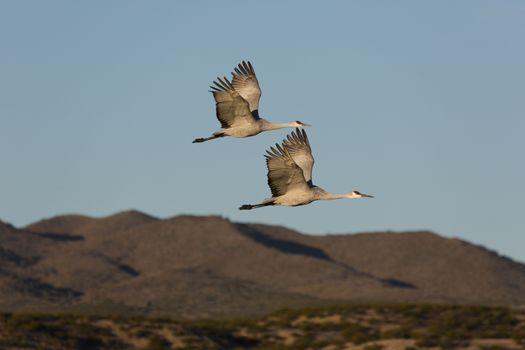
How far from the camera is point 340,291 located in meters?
175

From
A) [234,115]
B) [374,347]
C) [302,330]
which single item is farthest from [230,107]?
[302,330]

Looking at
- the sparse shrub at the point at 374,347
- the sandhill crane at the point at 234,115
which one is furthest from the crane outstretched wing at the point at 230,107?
the sparse shrub at the point at 374,347

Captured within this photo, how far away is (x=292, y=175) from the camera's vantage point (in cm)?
4700

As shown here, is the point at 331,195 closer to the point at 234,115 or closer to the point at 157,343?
the point at 234,115

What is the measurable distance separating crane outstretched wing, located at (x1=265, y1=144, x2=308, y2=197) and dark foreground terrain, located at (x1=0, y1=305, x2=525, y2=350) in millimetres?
40045

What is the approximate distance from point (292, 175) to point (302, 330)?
52.5m

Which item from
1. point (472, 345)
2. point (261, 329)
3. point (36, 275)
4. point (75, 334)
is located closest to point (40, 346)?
point (75, 334)

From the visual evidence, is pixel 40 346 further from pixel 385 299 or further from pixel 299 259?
pixel 299 259

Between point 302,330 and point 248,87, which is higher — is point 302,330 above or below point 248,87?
below

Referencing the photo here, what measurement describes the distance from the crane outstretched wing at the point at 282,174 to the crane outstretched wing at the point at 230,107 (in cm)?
275

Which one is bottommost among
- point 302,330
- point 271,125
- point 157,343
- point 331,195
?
point 157,343

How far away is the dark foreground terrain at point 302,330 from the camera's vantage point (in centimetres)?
9031

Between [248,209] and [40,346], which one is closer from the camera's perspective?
[248,209]

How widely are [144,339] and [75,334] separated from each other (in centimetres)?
456
